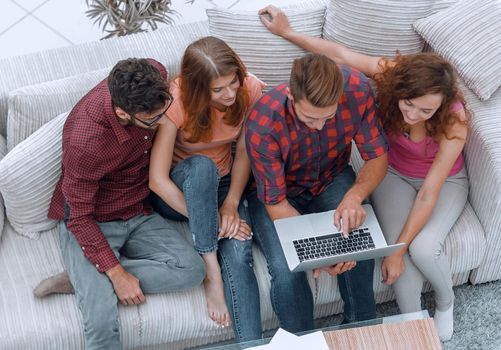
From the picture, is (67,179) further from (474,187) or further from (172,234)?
(474,187)

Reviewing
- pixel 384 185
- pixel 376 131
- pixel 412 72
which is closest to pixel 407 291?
pixel 384 185

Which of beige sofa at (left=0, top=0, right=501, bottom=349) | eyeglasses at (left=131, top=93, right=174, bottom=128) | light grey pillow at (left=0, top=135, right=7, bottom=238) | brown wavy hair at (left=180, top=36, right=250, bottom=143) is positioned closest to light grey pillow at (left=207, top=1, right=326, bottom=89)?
beige sofa at (left=0, top=0, right=501, bottom=349)

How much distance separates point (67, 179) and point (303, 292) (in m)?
0.73

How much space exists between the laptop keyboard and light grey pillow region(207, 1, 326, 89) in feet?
1.87

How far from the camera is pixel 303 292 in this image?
2330mm

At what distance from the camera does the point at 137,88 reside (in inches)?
81.0

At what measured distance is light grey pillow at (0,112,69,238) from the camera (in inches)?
89.1

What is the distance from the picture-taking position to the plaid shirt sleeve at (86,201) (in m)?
2.19

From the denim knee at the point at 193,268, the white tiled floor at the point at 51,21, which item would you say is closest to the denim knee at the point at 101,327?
the denim knee at the point at 193,268

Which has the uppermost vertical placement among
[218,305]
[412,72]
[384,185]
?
[412,72]

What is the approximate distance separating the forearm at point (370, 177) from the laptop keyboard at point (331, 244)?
117mm

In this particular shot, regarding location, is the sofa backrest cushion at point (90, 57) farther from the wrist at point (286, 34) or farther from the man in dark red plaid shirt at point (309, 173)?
the man in dark red plaid shirt at point (309, 173)

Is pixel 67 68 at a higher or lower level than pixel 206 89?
lower

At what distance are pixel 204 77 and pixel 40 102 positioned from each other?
548 millimetres
